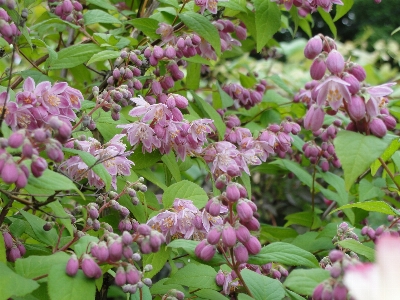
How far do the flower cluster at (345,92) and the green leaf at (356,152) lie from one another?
0.04 m

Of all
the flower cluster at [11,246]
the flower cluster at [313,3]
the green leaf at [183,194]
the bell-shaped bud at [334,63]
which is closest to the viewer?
the bell-shaped bud at [334,63]

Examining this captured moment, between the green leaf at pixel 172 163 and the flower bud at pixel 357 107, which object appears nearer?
the flower bud at pixel 357 107

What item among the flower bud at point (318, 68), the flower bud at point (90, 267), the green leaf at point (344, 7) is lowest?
the flower bud at point (90, 267)

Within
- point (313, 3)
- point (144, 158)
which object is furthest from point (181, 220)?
point (313, 3)

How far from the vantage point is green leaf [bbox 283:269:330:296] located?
115 centimetres

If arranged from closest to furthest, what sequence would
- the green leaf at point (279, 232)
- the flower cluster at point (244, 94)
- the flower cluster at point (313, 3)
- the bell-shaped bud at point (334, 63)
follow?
the bell-shaped bud at point (334, 63)
the flower cluster at point (313, 3)
the green leaf at point (279, 232)
the flower cluster at point (244, 94)

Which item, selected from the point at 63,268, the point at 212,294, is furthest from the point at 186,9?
the point at 63,268

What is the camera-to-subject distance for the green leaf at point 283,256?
4.34 ft

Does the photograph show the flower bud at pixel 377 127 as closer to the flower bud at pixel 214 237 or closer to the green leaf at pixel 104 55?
the flower bud at pixel 214 237

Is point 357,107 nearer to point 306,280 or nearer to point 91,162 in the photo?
point 306,280

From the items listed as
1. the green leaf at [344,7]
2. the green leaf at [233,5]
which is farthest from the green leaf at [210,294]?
the green leaf at [344,7]

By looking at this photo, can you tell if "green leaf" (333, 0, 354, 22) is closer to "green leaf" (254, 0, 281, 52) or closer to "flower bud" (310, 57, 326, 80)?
"green leaf" (254, 0, 281, 52)

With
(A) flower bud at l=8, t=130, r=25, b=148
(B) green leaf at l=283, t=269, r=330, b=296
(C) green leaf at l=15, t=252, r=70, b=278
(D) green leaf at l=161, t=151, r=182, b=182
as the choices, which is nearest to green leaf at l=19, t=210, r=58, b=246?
(C) green leaf at l=15, t=252, r=70, b=278

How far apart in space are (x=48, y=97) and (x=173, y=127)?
490 millimetres
